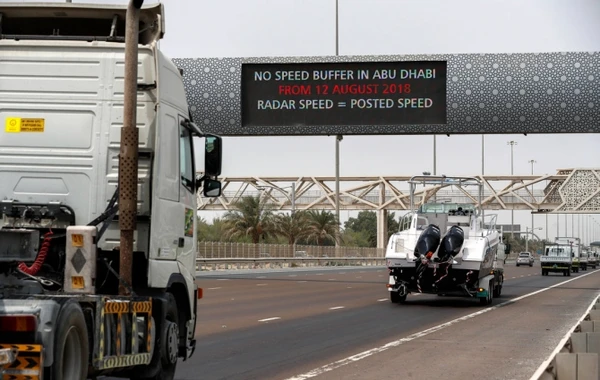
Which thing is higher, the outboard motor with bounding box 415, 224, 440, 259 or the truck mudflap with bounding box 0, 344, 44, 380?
the outboard motor with bounding box 415, 224, 440, 259

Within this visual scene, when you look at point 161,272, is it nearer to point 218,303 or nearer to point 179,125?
point 179,125

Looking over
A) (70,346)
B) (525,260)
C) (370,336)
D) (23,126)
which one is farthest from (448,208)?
(525,260)

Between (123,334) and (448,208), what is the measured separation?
20944 millimetres

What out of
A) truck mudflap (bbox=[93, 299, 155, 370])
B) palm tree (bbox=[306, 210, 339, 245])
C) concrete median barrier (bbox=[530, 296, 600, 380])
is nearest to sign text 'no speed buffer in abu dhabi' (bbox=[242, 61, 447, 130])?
concrete median barrier (bbox=[530, 296, 600, 380])

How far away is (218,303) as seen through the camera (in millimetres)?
26594

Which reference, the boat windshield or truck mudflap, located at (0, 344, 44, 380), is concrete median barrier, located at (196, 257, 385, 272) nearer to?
the boat windshield

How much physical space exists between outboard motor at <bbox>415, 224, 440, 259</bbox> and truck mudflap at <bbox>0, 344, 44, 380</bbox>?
19706mm

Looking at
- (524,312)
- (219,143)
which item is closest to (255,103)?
(524,312)

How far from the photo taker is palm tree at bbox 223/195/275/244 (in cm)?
7712

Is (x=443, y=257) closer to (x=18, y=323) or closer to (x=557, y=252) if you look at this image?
(x=18, y=323)

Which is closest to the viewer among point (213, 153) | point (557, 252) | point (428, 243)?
point (213, 153)

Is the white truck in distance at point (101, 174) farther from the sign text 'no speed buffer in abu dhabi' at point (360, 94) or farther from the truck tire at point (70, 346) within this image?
the sign text 'no speed buffer in abu dhabi' at point (360, 94)

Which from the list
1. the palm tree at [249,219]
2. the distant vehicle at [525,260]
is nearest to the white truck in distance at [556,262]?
the palm tree at [249,219]

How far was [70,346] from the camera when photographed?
8.38 meters
